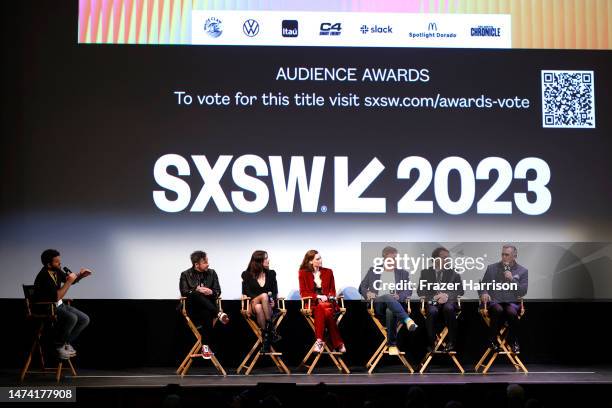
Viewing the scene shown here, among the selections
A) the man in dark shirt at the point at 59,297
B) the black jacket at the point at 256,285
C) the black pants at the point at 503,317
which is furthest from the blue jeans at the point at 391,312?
the man in dark shirt at the point at 59,297

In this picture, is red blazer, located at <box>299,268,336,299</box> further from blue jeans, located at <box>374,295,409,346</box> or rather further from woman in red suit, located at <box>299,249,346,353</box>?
blue jeans, located at <box>374,295,409,346</box>

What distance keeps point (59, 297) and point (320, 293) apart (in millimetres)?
2183

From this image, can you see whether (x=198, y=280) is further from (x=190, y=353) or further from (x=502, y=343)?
(x=502, y=343)

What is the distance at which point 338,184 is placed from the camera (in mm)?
7512

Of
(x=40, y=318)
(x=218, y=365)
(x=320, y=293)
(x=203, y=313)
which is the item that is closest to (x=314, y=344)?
(x=320, y=293)

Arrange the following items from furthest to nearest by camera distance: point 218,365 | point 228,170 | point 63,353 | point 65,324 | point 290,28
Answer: point 290,28 → point 228,170 → point 218,365 → point 65,324 → point 63,353

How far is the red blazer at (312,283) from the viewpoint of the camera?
23.0ft

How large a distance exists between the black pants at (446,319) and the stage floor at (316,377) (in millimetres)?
304

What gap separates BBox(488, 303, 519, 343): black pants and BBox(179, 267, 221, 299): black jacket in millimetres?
2337

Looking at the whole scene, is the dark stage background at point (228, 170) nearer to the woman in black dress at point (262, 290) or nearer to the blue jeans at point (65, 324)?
the woman in black dress at point (262, 290)

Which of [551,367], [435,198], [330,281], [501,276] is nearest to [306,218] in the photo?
[330,281]

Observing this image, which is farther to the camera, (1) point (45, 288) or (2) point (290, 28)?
(2) point (290, 28)

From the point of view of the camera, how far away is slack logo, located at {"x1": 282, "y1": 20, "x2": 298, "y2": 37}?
7586mm

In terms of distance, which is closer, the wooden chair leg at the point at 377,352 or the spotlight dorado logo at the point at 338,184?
the wooden chair leg at the point at 377,352
